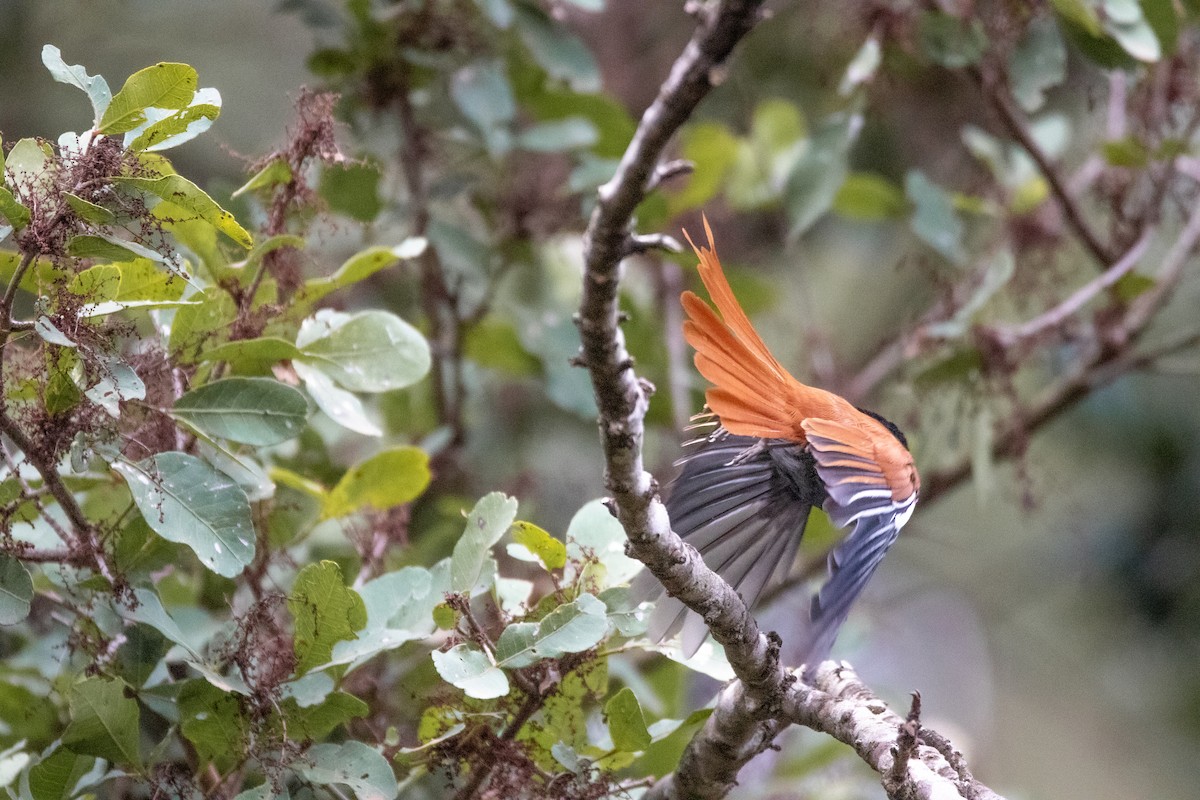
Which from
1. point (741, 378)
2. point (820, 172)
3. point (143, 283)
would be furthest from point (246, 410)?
point (820, 172)

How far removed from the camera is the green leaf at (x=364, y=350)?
1.49m

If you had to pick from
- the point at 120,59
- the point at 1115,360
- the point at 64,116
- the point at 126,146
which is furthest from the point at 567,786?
the point at 120,59

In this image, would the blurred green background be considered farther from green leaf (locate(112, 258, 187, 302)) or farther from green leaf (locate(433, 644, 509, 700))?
green leaf (locate(433, 644, 509, 700))

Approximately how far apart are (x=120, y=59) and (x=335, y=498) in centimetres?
280

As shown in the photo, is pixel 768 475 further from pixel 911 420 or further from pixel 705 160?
pixel 705 160

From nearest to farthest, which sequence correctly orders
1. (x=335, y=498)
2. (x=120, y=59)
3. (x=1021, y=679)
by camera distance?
1. (x=335, y=498)
2. (x=120, y=59)
3. (x=1021, y=679)

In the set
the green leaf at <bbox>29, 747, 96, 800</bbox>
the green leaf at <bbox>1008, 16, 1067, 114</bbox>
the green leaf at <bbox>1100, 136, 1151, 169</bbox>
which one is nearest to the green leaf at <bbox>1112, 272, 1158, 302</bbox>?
the green leaf at <bbox>1100, 136, 1151, 169</bbox>

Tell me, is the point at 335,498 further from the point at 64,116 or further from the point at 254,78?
the point at 254,78

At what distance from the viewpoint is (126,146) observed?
1193 mm

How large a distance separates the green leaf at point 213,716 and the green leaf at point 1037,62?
1955mm

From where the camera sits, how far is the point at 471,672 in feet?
4.01

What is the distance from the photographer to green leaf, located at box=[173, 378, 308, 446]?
1.33 meters

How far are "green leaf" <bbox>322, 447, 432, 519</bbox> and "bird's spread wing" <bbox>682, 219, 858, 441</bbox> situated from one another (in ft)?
1.42

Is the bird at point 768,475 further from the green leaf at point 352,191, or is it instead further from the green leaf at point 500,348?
the green leaf at point 352,191
